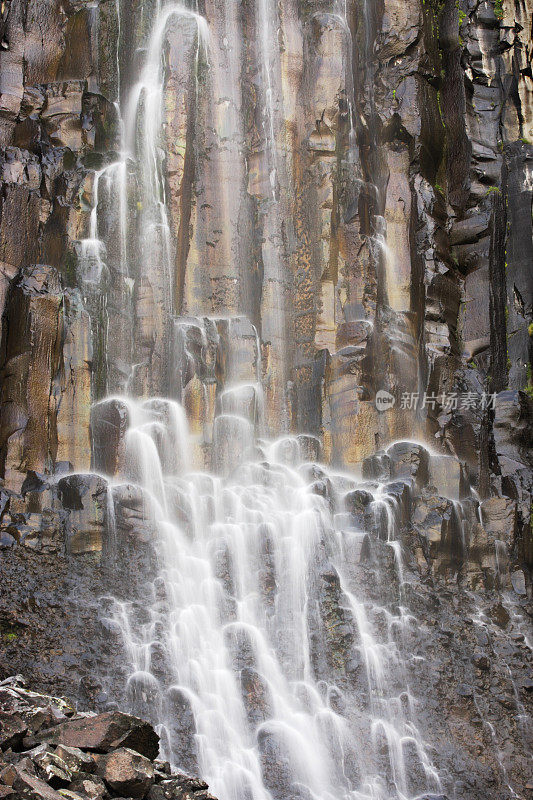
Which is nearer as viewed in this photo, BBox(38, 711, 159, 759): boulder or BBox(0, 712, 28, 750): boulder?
BBox(0, 712, 28, 750): boulder

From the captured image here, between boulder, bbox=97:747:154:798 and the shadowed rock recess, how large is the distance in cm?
4

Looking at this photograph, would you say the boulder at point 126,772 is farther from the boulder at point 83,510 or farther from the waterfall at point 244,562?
the boulder at point 83,510

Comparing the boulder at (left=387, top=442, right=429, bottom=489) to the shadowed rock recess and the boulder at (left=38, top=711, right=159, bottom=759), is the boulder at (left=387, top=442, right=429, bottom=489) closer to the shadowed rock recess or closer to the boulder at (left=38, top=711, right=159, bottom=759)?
the shadowed rock recess

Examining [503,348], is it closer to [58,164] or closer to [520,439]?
[520,439]

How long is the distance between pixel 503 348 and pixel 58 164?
11703 mm

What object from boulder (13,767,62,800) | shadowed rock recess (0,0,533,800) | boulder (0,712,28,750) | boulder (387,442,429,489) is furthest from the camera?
boulder (387,442,429,489)

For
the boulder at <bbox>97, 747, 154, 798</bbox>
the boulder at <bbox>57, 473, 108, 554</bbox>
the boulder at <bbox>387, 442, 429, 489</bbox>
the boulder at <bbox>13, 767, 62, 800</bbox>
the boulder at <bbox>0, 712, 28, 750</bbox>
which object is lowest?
the boulder at <bbox>97, 747, 154, 798</bbox>

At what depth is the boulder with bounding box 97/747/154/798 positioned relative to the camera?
960 cm

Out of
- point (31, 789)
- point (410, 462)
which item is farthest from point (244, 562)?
point (31, 789)

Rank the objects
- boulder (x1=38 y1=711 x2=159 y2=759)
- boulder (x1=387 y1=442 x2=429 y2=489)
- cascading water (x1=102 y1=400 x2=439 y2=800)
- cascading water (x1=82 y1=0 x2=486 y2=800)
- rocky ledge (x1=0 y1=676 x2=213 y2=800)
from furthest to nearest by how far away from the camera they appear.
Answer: boulder (x1=387 y1=442 x2=429 y2=489) < cascading water (x1=82 y1=0 x2=486 y2=800) < cascading water (x1=102 y1=400 x2=439 y2=800) < boulder (x1=38 y1=711 x2=159 y2=759) < rocky ledge (x1=0 y1=676 x2=213 y2=800)

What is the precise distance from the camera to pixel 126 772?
9734mm

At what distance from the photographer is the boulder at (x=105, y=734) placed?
33.3 ft

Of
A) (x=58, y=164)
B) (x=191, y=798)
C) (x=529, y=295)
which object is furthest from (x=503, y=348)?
(x=191, y=798)

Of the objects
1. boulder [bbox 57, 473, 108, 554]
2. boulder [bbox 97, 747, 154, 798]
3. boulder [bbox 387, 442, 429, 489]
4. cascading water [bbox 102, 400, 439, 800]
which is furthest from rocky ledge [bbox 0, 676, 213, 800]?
boulder [bbox 387, 442, 429, 489]
